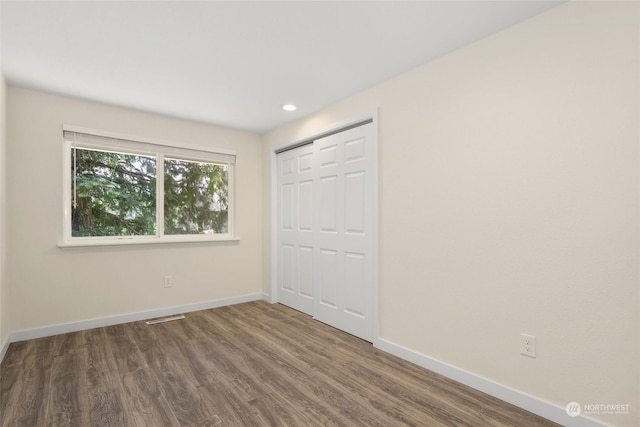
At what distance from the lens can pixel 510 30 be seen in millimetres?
1953

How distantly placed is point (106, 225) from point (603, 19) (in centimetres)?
434

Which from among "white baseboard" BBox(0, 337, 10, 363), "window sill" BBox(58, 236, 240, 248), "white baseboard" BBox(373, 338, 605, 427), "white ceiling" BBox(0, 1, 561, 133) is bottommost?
"white baseboard" BBox(373, 338, 605, 427)

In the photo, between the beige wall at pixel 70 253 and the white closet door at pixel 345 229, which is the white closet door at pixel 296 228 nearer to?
the white closet door at pixel 345 229

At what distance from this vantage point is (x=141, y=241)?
3.44 m

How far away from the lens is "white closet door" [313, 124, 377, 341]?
2.87m

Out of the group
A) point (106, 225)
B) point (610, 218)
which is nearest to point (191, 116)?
point (106, 225)

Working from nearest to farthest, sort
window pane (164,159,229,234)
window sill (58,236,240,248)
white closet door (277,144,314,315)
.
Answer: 1. window sill (58,236,240,248)
2. white closet door (277,144,314,315)
3. window pane (164,159,229,234)

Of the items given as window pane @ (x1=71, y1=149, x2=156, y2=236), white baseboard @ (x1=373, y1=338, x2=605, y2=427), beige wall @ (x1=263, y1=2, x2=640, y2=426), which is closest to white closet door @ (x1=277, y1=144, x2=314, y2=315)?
beige wall @ (x1=263, y1=2, x2=640, y2=426)

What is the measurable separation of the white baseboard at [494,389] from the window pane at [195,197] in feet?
8.79

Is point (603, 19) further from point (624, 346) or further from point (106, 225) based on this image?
point (106, 225)

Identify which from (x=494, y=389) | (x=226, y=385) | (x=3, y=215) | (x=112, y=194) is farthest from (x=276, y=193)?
(x=494, y=389)

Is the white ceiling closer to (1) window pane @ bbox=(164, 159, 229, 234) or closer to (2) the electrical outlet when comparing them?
(1) window pane @ bbox=(164, 159, 229, 234)

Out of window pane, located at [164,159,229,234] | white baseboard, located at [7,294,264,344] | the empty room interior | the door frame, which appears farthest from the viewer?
window pane, located at [164,159,229,234]

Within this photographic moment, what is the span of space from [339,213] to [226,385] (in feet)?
5.96
